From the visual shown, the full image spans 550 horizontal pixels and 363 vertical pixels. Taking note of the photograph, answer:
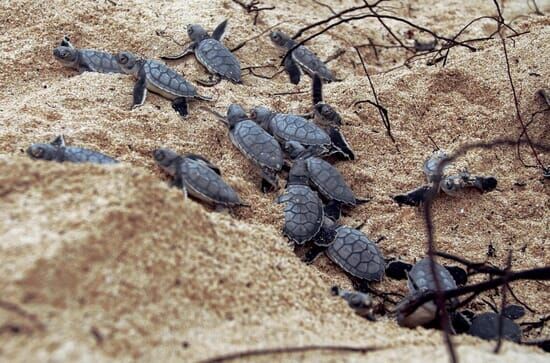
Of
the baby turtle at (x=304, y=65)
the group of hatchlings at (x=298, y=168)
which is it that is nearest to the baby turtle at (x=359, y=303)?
the group of hatchlings at (x=298, y=168)

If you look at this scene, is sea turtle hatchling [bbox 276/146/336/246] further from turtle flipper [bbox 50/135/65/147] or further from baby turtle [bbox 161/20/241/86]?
baby turtle [bbox 161/20/241/86]

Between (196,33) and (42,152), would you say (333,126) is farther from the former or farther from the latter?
(42,152)

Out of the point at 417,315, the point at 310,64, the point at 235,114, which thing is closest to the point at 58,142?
the point at 235,114

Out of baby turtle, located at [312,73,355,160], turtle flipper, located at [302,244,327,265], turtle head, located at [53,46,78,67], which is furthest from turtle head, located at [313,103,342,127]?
turtle head, located at [53,46,78,67]

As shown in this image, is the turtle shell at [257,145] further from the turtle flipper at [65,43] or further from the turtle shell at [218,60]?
the turtle flipper at [65,43]

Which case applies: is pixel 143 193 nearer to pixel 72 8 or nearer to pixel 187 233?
pixel 187 233
